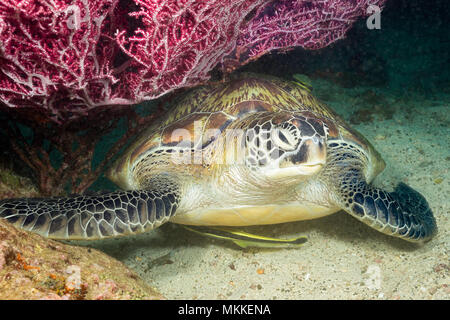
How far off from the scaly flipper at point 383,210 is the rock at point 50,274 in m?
1.61

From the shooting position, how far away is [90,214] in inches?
75.8

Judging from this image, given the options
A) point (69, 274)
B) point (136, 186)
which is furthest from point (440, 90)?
point (69, 274)

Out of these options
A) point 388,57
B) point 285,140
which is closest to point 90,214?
point 285,140

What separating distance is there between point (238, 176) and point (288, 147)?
1.80 ft

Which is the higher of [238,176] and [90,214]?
[238,176]

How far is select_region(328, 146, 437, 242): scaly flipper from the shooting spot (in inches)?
83.6

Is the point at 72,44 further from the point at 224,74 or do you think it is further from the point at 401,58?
the point at 401,58

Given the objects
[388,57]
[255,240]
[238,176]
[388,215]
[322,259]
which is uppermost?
[388,57]

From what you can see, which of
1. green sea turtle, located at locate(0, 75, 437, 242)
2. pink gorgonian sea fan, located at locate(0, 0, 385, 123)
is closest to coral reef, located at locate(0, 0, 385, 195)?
pink gorgonian sea fan, located at locate(0, 0, 385, 123)

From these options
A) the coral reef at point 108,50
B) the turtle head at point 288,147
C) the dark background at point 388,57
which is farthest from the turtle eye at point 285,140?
the dark background at point 388,57

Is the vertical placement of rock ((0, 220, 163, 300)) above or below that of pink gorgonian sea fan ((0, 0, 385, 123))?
below

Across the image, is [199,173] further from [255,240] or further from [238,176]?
[255,240]

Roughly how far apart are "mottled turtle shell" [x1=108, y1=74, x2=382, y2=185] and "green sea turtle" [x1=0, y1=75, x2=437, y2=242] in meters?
0.01

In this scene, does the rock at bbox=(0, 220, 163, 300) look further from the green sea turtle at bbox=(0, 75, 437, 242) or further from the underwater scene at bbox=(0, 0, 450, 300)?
the green sea turtle at bbox=(0, 75, 437, 242)
